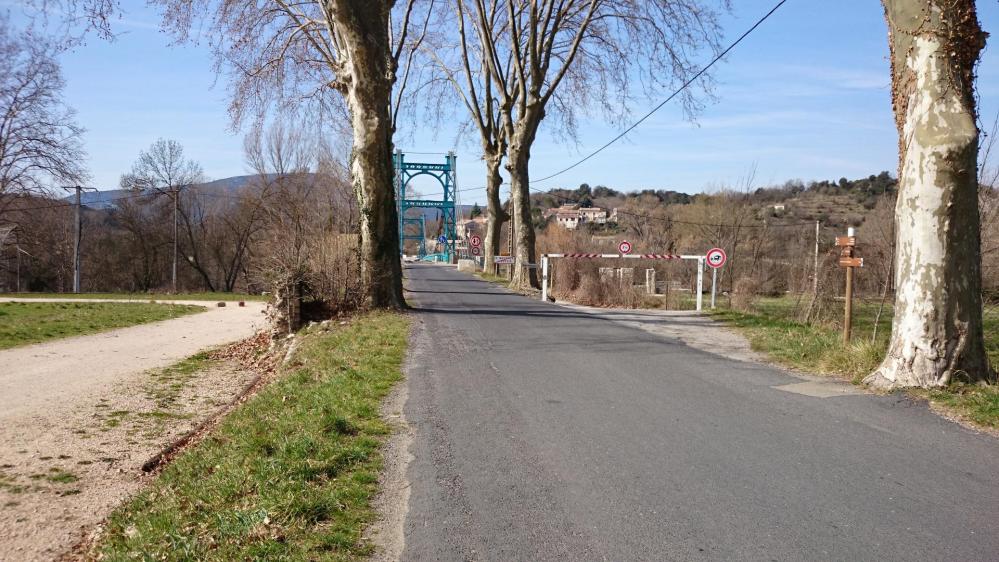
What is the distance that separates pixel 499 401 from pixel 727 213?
4669cm

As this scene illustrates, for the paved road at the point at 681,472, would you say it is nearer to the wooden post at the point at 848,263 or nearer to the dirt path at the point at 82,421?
the wooden post at the point at 848,263

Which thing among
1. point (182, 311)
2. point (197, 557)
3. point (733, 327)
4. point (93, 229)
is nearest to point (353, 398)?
point (197, 557)

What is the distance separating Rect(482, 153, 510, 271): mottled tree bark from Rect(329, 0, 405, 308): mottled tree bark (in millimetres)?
17454

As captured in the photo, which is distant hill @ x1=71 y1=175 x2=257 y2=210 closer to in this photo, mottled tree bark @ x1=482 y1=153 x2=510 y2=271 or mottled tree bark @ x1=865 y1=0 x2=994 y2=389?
mottled tree bark @ x1=482 y1=153 x2=510 y2=271

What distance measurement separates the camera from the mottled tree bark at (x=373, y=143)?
17.3 meters

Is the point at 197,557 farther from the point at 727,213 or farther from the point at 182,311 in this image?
the point at 727,213

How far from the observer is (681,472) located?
17.9ft

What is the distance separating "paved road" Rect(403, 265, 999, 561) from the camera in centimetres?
422

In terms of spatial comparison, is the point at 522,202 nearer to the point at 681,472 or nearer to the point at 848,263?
the point at 848,263

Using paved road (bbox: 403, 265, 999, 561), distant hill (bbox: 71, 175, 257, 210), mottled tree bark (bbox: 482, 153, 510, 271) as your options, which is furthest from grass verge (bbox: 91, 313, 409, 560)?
distant hill (bbox: 71, 175, 257, 210)

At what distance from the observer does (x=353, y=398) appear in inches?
318

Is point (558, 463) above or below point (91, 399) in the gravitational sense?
above

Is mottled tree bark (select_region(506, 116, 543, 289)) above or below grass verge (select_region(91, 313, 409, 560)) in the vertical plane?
above

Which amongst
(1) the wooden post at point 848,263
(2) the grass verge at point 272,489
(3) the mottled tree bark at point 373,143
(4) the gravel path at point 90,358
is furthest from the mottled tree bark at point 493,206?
(2) the grass verge at point 272,489
